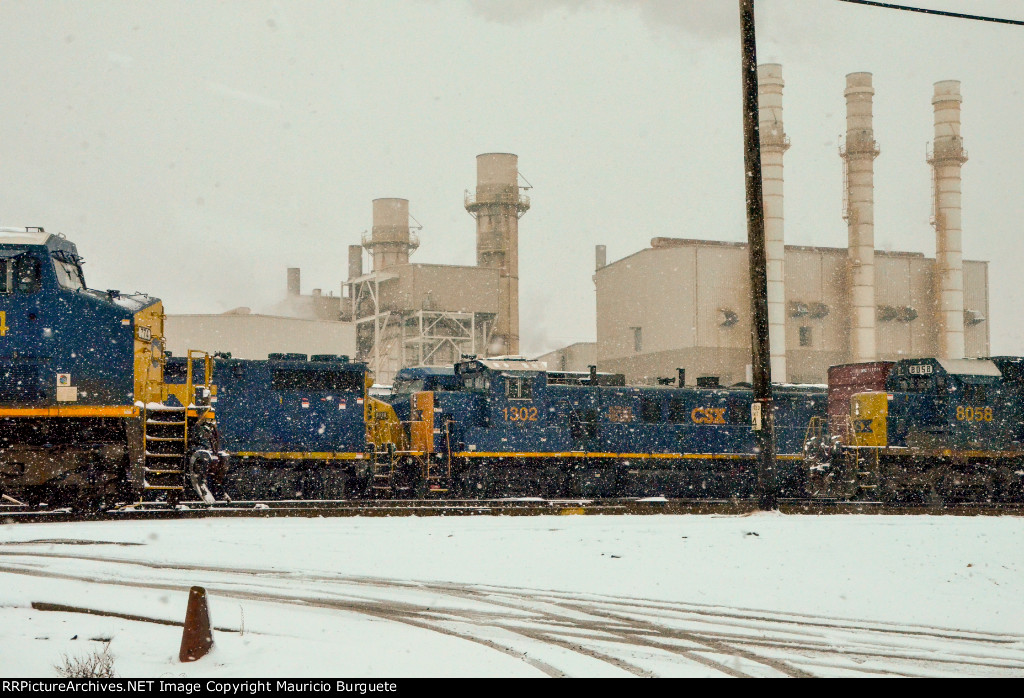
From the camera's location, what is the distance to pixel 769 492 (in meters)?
16.6

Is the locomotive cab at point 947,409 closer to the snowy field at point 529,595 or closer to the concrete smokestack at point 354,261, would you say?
the snowy field at point 529,595

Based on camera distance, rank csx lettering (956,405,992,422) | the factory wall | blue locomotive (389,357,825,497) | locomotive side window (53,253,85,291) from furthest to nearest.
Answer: the factory wall
csx lettering (956,405,992,422)
blue locomotive (389,357,825,497)
locomotive side window (53,253,85,291)

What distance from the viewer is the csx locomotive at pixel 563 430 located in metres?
20.0

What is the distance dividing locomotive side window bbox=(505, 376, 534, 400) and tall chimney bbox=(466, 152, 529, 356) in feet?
91.6

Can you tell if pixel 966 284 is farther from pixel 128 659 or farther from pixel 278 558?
pixel 128 659

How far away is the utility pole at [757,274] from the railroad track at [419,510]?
81 centimetres

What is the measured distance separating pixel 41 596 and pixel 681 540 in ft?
24.6

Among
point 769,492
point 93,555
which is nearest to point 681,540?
point 769,492

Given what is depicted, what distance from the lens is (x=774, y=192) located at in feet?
156

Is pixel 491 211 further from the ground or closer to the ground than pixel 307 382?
further from the ground

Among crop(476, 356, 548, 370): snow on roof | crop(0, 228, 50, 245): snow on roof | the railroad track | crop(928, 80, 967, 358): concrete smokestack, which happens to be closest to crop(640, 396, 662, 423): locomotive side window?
crop(476, 356, 548, 370): snow on roof

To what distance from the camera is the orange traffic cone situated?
6.72 m

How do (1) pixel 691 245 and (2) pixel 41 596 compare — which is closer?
(2) pixel 41 596

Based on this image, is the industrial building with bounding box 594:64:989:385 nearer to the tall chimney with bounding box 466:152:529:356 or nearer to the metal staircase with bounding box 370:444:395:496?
the tall chimney with bounding box 466:152:529:356
